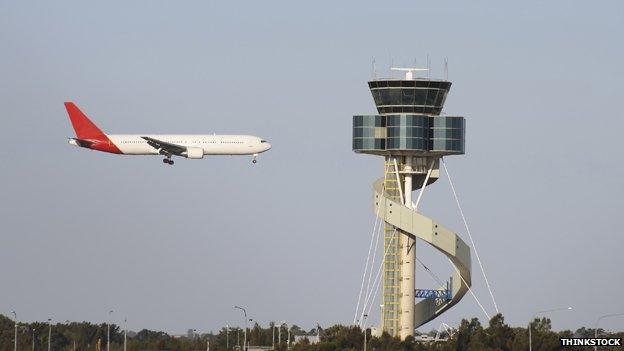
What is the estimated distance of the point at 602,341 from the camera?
619 ft
